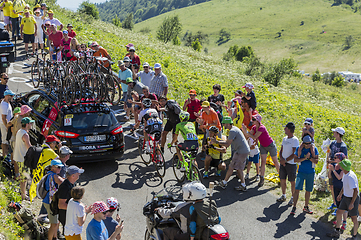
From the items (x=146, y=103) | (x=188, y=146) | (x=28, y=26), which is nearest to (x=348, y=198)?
(x=188, y=146)

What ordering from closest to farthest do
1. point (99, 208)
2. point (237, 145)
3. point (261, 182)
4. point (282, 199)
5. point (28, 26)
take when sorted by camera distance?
point (99, 208) < point (282, 199) < point (237, 145) < point (261, 182) < point (28, 26)

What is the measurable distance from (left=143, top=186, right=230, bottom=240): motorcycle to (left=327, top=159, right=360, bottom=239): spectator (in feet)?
12.3

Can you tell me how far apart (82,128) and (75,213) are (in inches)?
169

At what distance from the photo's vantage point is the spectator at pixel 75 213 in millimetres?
4961

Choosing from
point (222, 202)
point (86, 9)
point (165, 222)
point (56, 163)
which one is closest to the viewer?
point (165, 222)

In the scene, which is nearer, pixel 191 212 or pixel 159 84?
pixel 191 212

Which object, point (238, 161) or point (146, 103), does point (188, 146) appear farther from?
point (146, 103)

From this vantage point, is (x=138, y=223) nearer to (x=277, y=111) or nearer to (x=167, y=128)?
(x=167, y=128)

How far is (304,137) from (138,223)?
15.5 ft

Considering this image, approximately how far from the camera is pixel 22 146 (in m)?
7.56

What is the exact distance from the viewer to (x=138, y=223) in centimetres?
726

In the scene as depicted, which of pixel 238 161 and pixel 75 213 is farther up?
pixel 75 213

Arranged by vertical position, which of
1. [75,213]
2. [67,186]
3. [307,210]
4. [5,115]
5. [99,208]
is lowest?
[307,210]

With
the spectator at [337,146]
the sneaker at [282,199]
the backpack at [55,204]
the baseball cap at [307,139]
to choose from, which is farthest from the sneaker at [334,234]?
the backpack at [55,204]
